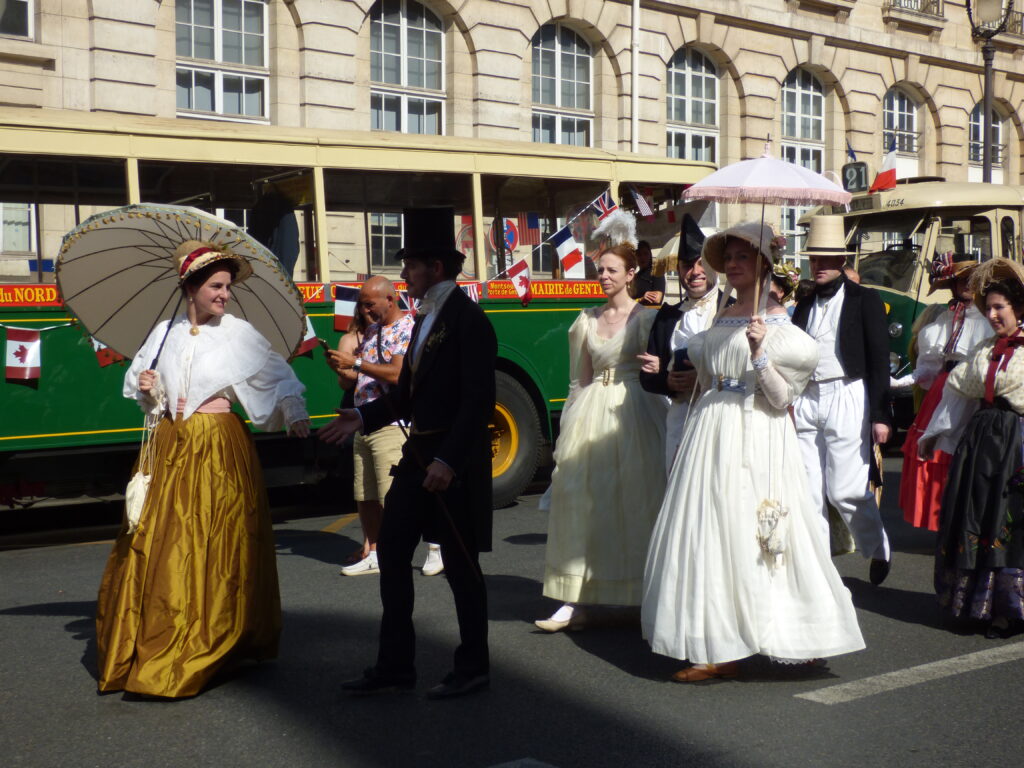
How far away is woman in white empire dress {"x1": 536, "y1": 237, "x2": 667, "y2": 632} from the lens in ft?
20.2

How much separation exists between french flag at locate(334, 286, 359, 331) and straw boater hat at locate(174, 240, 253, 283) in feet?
13.7

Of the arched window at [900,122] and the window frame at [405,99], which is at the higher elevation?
the arched window at [900,122]

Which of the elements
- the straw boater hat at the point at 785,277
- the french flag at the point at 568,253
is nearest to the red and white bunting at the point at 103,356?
the french flag at the point at 568,253

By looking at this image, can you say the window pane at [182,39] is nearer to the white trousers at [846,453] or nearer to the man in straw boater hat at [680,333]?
the man in straw boater hat at [680,333]

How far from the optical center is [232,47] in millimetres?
18672

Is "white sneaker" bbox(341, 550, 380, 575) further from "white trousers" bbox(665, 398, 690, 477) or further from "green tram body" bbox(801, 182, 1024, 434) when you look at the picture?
"green tram body" bbox(801, 182, 1024, 434)

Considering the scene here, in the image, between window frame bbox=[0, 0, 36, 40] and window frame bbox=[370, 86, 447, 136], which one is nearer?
window frame bbox=[0, 0, 36, 40]

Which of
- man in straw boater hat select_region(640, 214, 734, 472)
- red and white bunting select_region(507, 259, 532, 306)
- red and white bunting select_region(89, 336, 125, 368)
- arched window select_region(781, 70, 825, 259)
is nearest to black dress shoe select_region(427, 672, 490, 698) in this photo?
man in straw boater hat select_region(640, 214, 734, 472)

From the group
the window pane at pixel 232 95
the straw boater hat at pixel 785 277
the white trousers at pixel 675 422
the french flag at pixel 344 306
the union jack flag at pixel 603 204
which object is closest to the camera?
the straw boater hat at pixel 785 277

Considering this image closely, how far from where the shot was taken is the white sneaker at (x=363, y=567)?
25.2 feet

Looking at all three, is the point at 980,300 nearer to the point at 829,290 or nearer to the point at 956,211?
the point at 829,290

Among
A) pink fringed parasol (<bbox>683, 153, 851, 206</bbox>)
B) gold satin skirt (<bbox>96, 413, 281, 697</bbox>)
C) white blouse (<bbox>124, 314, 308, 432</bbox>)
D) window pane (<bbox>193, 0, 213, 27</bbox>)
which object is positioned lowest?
gold satin skirt (<bbox>96, 413, 281, 697</bbox>)

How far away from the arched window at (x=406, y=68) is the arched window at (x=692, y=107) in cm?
541

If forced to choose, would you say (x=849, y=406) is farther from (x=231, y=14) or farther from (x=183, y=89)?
(x=231, y=14)
